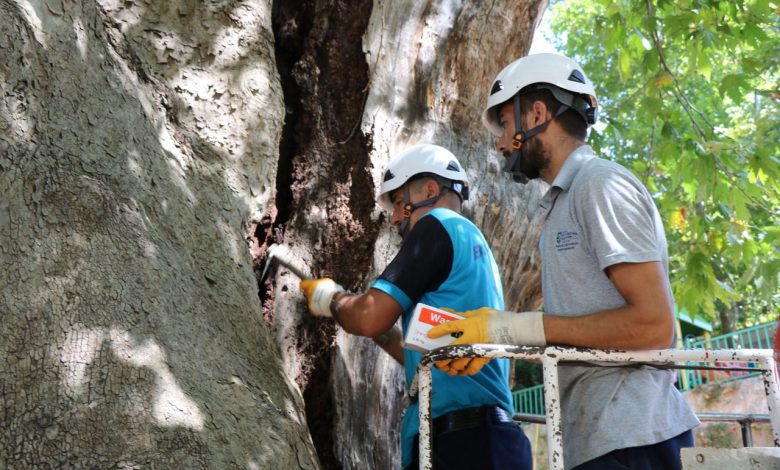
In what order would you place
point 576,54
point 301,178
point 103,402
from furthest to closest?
point 576,54
point 301,178
point 103,402

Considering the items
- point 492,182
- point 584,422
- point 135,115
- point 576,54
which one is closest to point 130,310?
point 135,115

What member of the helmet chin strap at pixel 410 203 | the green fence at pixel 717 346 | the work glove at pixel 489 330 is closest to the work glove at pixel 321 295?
the helmet chin strap at pixel 410 203

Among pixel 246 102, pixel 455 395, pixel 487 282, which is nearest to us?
pixel 455 395

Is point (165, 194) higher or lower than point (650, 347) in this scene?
higher

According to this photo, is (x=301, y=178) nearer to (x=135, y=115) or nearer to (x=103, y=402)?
(x=135, y=115)

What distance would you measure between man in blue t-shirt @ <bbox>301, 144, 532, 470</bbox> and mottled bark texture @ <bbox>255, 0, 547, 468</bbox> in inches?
14.1

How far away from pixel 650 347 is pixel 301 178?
2.15m

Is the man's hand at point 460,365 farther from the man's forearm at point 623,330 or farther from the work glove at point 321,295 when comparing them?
the work glove at point 321,295

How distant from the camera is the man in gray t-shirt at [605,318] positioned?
225 centimetres

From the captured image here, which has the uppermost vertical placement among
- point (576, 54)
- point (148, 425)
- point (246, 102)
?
point (576, 54)

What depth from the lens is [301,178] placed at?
3967 millimetres

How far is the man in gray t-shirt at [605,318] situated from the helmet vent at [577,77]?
0.35 meters

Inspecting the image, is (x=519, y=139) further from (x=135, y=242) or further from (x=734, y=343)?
(x=734, y=343)

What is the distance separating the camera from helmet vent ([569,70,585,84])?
2.94 meters
